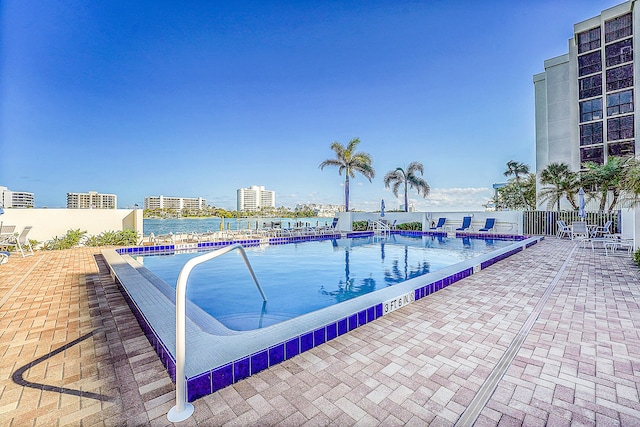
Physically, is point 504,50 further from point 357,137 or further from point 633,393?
point 633,393

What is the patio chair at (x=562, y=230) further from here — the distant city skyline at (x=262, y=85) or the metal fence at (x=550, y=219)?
the distant city skyline at (x=262, y=85)

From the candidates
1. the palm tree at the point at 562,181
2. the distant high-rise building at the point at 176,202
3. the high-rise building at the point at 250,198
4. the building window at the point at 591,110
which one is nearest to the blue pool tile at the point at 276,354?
the palm tree at the point at 562,181

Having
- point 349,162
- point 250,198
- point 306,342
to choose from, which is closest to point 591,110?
point 349,162

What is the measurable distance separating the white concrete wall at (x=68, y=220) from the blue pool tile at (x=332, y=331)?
42.4 ft

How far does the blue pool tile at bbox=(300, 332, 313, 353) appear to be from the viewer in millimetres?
2451

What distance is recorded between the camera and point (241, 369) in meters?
2.05

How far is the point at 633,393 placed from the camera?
1.85 meters

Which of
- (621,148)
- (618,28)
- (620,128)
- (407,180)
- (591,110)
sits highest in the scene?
(618,28)

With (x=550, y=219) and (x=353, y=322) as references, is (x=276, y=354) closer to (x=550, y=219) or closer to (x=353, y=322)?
(x=353, y=322)

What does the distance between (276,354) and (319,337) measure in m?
0.48

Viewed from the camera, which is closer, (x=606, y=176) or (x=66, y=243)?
(x=66, y=243)

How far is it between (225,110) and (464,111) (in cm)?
1391

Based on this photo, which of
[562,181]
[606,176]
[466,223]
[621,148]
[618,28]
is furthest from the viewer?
[618,28]

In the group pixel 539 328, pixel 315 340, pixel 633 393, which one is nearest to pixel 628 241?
pixel 539 328
